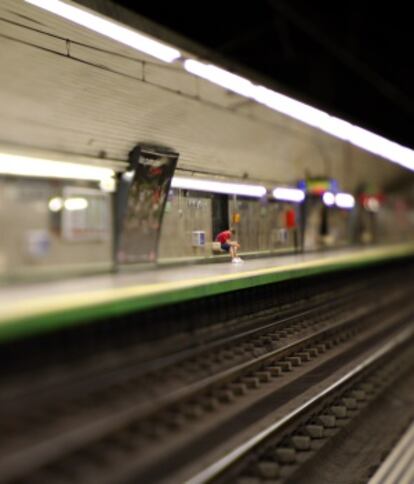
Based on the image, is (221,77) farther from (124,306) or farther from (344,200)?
(344,200)

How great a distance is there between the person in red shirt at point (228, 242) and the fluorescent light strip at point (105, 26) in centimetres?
109

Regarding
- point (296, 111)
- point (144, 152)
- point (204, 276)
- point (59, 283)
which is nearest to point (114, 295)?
point (59, 283)

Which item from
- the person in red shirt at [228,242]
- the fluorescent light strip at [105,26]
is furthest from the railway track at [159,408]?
the fluorescent light strip at [105,26]

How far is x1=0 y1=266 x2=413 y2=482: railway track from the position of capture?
1.68 meters

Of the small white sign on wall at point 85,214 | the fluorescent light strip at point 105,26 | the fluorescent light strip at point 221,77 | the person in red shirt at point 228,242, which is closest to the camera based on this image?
the small white sign on wall at point 85,214

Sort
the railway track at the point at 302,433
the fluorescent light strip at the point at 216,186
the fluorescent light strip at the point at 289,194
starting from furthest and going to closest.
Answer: the fluorescent light strip at the point at 289,194, the fluorescent light strip at the point at 216,186, the railway track at the point at 302,433

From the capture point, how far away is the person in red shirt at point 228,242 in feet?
9.90

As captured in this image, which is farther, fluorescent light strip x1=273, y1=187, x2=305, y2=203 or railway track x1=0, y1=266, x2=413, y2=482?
fluorescent light strip x1=273, y1=187, x2=305, y2=203

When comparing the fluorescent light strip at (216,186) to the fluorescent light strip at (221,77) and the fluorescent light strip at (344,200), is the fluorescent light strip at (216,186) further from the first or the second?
the fluorescent light strip at (344,200)

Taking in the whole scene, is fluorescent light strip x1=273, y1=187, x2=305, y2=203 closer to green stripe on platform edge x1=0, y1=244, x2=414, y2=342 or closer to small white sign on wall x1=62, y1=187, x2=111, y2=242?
green stripe on platform edge x1=0, y1=244, x2=414, y2=342

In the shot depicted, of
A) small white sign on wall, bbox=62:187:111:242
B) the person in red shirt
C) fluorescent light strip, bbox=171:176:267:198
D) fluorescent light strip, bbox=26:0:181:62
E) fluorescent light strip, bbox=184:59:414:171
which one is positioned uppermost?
fluorescent light strip, bbox=26:0:181:62

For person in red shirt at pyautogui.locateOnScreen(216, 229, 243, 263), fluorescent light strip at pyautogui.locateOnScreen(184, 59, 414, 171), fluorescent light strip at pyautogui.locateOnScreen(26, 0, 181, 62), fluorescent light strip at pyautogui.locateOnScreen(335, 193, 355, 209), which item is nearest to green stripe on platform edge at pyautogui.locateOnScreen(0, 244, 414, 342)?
person in red shirt at pyautogui.locateOnScreen(216, 229, 243, 263)

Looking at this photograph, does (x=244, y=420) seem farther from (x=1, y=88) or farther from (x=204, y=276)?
(x=1, y=88)

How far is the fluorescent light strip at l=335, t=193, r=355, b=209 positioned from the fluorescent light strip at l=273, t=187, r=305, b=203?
1779 millimetres
